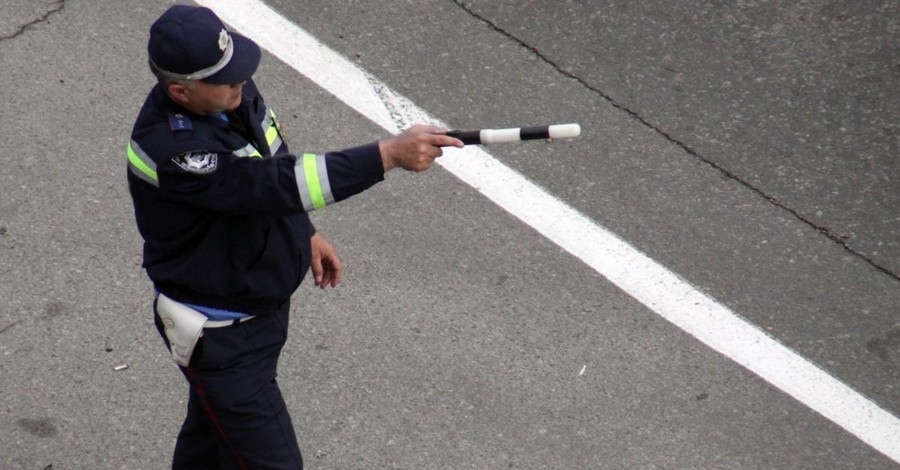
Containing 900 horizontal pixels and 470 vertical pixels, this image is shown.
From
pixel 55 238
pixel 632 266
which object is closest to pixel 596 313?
pixel 632 266

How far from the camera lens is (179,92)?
3.02 m

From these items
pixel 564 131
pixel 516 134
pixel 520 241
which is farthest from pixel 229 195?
pixel 520 241

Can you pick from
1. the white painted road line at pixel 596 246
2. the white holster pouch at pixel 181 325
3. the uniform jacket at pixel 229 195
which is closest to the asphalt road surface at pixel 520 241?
the white painted road line at pixel 596 246

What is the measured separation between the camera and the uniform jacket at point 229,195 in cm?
296

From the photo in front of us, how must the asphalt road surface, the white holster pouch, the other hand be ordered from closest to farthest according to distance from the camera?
1. the white holster pouch
2. the other hand
3. the asphalt road surface

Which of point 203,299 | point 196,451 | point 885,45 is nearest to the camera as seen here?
point 203,299

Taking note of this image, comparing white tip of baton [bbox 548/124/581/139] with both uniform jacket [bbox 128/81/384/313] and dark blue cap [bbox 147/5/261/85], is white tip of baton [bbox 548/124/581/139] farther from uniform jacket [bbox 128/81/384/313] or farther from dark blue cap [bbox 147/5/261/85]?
dark blue cap [bbox 147/5/261/85]

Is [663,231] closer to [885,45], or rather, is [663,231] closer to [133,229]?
[885,45]

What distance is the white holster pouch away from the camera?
3.23 metres

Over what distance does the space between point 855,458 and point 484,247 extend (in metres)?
1.71

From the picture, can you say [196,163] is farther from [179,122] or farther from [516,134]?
[516,134]

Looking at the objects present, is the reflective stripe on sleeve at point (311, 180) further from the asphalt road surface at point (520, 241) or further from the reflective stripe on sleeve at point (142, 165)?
the asphalt road surface at point (520, 241)

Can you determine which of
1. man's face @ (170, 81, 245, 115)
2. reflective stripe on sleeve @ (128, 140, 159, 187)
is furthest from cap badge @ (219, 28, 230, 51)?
reflective stripe on sleeve @ (128, 140, 159, 187)

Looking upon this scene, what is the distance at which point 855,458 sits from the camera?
425 centimetres
